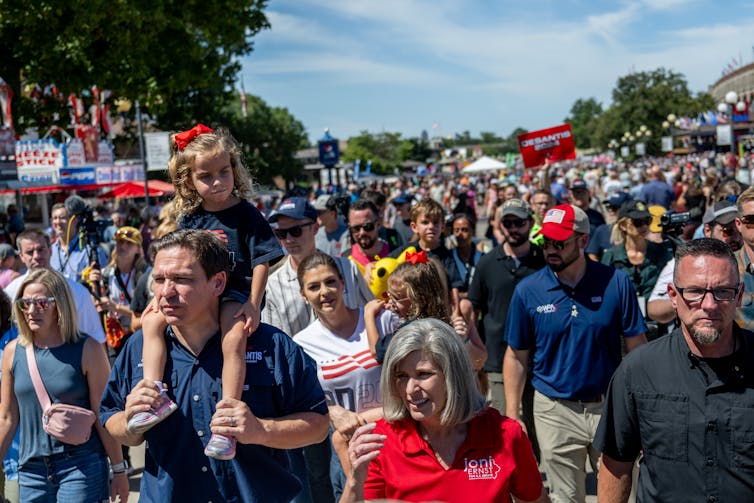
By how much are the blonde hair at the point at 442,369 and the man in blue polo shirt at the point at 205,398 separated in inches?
11.4

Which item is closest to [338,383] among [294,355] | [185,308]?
[294,355]

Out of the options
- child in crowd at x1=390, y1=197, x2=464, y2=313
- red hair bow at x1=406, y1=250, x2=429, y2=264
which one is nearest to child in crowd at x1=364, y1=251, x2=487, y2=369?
red hair bow at x1=406, y1=250, x2=429, y2=264

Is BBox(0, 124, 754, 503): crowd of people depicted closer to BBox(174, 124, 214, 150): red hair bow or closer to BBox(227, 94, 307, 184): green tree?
BBox(174, 124, 214, 150): red hair bow

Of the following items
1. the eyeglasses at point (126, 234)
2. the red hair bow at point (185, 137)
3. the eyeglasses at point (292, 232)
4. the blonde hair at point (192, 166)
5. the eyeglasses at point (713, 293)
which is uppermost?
the red hair bow at point (185, 137)

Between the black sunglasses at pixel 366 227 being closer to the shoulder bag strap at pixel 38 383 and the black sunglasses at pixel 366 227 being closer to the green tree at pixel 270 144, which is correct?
the shoulder bag strap at pixel 38 383

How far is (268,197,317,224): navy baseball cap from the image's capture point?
220 inches

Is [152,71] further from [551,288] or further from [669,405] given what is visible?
[669,405]

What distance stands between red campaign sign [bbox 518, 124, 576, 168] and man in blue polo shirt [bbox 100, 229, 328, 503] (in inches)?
359

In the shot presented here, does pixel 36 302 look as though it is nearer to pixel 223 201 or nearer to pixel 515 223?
pixel 223 201

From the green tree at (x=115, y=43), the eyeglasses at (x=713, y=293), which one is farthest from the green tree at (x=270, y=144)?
the eyeglasses at (x=713, y=293)

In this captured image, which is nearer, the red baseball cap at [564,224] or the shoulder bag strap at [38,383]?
the shoulder bag strap at [38,383]

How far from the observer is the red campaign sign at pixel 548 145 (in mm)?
11594

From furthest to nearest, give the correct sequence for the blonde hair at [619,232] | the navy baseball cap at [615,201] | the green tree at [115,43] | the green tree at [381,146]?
the green tree at [381,146] < the green tree at [115,43] < the navy baseball cap at [615,201] < the blonde hair at [619,232]

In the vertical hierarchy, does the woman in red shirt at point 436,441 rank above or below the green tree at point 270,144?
below
